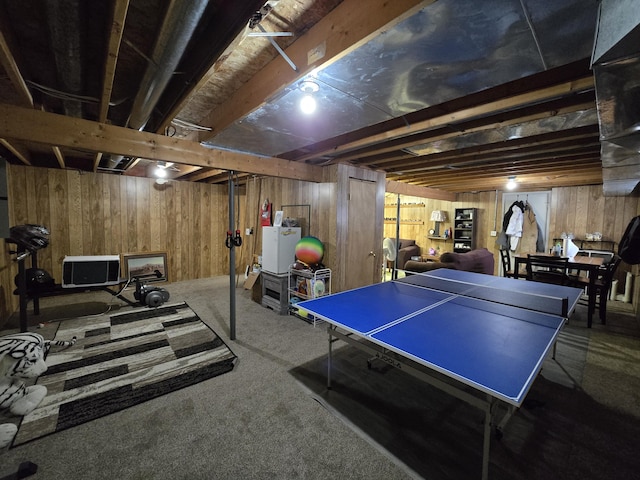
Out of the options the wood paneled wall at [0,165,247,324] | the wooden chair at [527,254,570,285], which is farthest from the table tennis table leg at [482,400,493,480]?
the wood paneled wall at [0,165,247,324]

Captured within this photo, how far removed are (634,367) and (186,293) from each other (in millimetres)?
6557

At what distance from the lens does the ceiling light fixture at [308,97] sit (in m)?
1.62

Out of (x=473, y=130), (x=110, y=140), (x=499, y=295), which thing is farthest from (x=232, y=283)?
(x=473, y=130)

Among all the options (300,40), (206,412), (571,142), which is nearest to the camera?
(300,40)

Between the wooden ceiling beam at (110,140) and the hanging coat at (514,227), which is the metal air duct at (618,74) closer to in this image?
the wooden ceiling beam at (110,140)

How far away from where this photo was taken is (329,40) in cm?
138

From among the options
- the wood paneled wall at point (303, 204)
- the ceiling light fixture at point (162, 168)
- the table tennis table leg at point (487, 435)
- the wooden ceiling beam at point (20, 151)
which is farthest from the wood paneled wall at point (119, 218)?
the table tennis table leg at point (487, 435)

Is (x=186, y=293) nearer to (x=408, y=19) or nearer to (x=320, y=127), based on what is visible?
(x=320, y=127)

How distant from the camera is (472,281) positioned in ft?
10.9

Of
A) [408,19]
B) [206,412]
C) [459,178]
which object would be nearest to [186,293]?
[206,412]

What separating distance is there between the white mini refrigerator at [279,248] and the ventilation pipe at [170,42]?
2.55m

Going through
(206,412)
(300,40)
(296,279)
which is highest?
(300,40)

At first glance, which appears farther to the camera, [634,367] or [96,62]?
[634,367]

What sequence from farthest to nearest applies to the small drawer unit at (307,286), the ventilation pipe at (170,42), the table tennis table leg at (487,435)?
1. the small drawer unit at (307,286)
2. the table tennis table leg at (487,435)
3. the ventilation pipe at (170,42)
